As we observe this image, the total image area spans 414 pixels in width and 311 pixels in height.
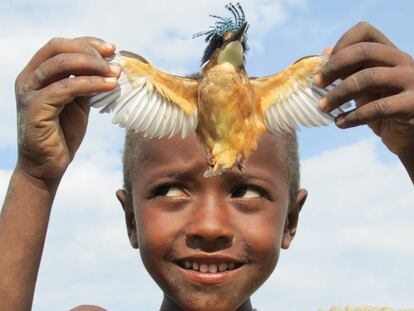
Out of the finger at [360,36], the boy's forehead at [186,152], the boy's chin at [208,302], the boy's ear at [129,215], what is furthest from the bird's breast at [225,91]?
the boy's ear at [129,215]

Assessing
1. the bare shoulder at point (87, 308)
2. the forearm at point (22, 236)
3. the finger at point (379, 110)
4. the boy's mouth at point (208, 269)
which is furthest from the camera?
the bare shoulder at point (87, 308)

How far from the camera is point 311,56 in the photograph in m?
2.48

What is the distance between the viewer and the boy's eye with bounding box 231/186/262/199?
316 centimetres

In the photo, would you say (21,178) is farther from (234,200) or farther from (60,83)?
(234,200)

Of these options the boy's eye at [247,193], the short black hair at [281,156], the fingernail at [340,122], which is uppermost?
the short black hair at [281,156]

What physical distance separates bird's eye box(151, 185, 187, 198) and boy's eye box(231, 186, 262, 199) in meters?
0.23

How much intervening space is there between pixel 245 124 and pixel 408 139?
62 centimetres

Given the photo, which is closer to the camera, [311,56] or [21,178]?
[311,56]

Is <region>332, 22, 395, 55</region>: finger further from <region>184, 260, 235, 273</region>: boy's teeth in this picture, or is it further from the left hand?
<region>184, 260, 235, 273</region>: boy's teeth

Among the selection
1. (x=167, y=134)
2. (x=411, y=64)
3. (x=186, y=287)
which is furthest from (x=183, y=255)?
(x=411, y=64)

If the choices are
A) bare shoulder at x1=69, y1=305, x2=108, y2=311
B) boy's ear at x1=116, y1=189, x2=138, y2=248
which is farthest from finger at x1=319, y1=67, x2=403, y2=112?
bare shoulder at x1=69, y1=305, x2=108, y2=311

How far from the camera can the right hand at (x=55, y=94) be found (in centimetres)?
238

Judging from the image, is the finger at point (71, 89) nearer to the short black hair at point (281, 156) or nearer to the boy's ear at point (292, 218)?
the short black hair at point (281, 156)

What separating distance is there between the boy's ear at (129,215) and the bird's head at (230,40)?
1264mm
